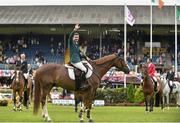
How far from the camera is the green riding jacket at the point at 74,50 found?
22.0m

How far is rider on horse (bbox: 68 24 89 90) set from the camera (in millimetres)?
22016

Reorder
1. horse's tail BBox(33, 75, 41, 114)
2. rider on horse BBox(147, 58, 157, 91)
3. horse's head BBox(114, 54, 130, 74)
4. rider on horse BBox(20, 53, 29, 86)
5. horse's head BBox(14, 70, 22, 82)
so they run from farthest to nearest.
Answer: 1. rider on horse BBox(147, 58, 157, 91)
2. horse's head BBox(14, 70, 22, 82)
3. rider on horse BBox(20, 53, 29, 86)
4. horse's head BBox(114, 54, 130, 74)
5. horse's tail BBox(33, 75, 41, 114)

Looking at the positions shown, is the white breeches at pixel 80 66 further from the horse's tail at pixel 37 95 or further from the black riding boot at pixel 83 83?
the horse's tail at pixel 37 95

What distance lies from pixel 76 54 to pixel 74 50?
22 centimetres

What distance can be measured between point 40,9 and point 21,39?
17.8ft

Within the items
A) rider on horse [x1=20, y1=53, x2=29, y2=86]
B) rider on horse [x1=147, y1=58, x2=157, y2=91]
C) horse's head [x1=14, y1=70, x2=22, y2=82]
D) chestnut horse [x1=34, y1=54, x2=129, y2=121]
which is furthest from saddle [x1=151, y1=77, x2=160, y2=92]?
chestnut horse [x1=34, y1=54, x2=129, y2=121]

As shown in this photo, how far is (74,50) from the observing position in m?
22.2

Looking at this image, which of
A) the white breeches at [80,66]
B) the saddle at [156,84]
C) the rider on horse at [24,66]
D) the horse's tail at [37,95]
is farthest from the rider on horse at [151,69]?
the horse's tail at [37,95]

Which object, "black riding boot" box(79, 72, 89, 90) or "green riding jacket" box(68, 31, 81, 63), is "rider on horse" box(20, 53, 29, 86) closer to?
"black riding boot" box(79, 72, 89, 90)

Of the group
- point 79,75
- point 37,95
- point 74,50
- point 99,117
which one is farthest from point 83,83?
point 99,117

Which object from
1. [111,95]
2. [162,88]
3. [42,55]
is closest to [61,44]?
[42,55]

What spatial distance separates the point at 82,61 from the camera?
23.0 m

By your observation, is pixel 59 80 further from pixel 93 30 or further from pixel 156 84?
pixel 93 30

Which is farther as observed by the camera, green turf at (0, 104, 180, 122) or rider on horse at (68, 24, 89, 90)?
green turf at (0, 104, 180, 122)
